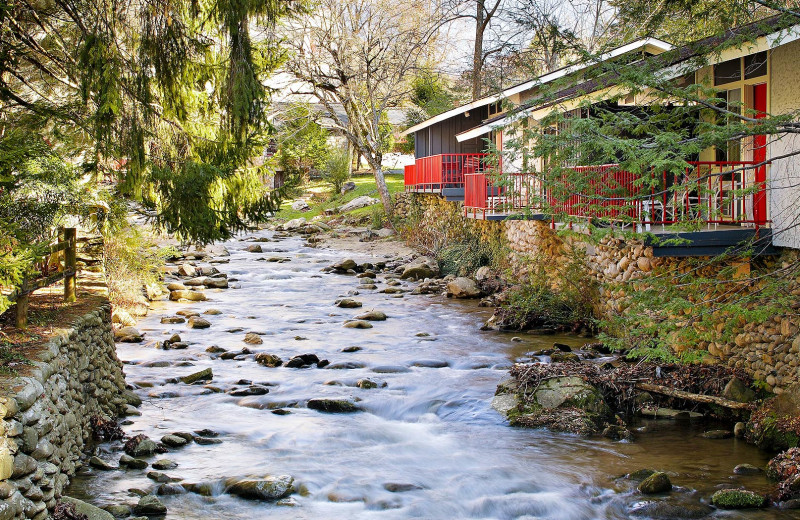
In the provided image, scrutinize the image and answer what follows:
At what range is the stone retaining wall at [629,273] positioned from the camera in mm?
10570

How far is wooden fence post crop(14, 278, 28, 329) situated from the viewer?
29.2 ft

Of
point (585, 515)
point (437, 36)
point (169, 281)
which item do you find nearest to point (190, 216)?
point (585, 515)

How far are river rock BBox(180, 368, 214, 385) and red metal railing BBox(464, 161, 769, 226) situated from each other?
5.90 m

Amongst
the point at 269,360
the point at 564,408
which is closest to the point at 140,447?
the point at 269,360

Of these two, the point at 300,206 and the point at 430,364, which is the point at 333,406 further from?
the point at 300,206

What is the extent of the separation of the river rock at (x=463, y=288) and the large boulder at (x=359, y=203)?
20055mm

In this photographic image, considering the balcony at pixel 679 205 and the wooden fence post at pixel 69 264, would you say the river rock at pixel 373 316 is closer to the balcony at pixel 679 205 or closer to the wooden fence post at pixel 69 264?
the balcony at pixel 679 205

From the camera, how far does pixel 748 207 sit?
1257cm

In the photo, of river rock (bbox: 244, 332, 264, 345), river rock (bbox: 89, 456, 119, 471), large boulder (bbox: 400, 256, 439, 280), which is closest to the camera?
river rock (bbox: 89, 456, 119, 471)

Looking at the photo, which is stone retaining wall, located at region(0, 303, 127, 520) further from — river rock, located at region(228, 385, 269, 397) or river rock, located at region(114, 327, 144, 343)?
river rock, located at region(114, 327, 144, 343)

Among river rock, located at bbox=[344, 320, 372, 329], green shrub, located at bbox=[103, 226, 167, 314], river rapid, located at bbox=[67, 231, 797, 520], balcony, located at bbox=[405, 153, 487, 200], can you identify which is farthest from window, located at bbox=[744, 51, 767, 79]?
balcony, located at bbox=[405, 153, 487, 200]

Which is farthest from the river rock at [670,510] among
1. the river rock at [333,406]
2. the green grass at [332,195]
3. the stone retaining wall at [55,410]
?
the green grass at [332,195]

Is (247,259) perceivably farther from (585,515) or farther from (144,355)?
(585,515)

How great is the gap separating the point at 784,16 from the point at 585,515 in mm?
6502
